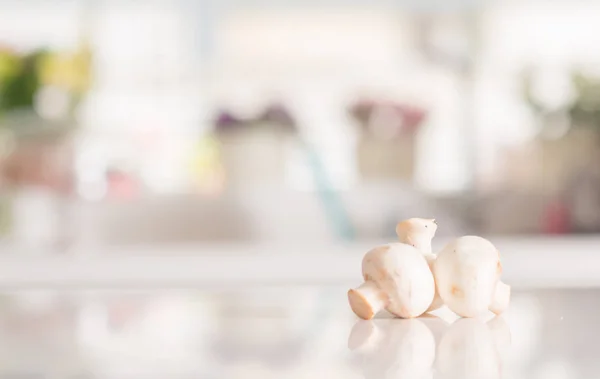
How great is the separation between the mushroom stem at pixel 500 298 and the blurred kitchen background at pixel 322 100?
73.8 inches

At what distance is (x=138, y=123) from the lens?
2.57 meters

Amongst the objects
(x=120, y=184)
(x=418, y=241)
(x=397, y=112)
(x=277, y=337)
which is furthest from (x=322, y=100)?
(x=277, y=337)

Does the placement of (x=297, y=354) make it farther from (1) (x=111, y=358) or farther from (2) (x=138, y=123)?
(2) (x=138, y=123)

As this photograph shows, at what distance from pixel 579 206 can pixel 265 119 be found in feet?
3.04

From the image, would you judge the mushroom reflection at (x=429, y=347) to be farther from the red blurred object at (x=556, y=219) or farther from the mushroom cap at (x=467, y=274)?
the red blurred object at (x=556, y=219)

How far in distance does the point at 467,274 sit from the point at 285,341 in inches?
5.3

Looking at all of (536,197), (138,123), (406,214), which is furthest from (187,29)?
(536,197)

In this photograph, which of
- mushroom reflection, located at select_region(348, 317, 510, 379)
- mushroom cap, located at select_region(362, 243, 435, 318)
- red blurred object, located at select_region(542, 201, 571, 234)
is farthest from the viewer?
red blurred object, located at select_region(542, 201, 571, 234)

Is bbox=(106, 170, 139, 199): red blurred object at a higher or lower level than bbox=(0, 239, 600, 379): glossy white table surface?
lower

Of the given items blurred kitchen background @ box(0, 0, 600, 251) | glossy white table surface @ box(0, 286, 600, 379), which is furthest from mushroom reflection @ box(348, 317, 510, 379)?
blurred kitchen background @ box(0, 0, 600, 251)

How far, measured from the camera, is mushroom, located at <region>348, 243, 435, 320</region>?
536 mm

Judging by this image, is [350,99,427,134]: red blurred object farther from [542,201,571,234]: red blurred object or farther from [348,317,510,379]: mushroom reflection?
[348,317,510,379]: mushroom reflection

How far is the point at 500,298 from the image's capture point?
57 cm

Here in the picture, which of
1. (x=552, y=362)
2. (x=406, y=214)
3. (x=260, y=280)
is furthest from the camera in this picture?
(x=406, y=214)
